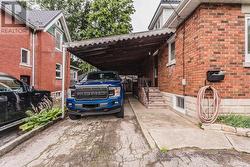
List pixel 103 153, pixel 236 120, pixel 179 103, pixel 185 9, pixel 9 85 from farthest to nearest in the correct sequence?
pixel 179 103 < pixel 185 9 < pixel 9 85 < pixel 236 120 < pixel 103 153

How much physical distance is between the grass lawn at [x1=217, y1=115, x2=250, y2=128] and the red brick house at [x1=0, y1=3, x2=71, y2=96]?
1030cm

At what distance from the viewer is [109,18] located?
27.2m

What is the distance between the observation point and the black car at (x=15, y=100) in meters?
5.99

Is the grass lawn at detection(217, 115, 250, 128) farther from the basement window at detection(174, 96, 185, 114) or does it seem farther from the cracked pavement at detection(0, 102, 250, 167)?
the basement window at detection(174, 96, 185, 114)

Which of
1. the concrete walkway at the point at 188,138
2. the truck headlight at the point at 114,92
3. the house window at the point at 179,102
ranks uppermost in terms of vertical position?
the truck headlight at the point at 114,92

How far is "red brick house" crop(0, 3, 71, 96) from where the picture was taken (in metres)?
12.4

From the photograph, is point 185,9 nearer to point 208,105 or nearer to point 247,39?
point 247,39

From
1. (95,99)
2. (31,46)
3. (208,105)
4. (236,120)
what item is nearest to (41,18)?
(31,46)

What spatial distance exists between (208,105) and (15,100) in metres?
5.83

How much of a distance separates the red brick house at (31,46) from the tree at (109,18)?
769cm

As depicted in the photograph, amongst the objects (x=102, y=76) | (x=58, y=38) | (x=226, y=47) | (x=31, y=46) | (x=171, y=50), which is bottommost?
(x=102, y=76)

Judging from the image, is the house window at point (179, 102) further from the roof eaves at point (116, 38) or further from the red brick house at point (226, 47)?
the roof eaves at point (116, 38)

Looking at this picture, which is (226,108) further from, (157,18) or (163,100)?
(157,18)

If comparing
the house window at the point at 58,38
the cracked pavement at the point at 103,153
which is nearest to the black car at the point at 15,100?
the cracked pavement at the point at 103,153
